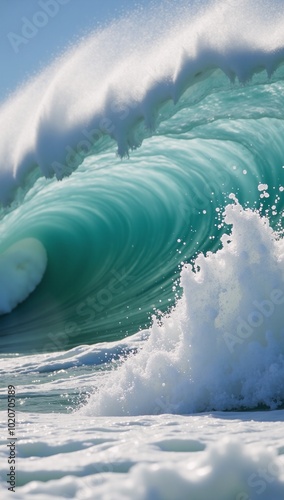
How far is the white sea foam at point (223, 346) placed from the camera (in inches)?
200

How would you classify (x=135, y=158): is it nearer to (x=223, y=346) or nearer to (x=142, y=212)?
(x=142, y=212)

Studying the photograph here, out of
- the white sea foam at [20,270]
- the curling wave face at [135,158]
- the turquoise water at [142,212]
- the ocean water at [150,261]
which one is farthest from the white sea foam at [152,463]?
the white sea foam at [20,270]

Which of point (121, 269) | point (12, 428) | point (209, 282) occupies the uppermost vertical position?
point (121, 269)

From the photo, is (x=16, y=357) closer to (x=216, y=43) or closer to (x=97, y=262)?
(x=97, y=262)

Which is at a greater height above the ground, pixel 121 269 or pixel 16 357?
pixel 121 269

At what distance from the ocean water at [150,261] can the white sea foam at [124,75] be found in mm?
23

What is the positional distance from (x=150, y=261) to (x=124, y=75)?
9.47ft

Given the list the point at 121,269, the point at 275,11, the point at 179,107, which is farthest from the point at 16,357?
the point at 275,11

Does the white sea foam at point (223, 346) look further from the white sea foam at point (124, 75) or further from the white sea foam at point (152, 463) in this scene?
the white sea foam at point (124, 75)

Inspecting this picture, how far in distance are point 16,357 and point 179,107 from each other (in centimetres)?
393

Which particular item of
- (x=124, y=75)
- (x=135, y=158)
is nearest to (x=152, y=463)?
(x=124, y=75)

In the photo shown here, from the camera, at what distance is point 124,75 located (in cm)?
1031

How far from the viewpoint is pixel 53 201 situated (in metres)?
13.2

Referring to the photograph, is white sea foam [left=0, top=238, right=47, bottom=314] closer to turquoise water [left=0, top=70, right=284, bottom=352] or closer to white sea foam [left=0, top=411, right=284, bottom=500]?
turquoise water [left=0, top=70, right=284, bottom=352]
